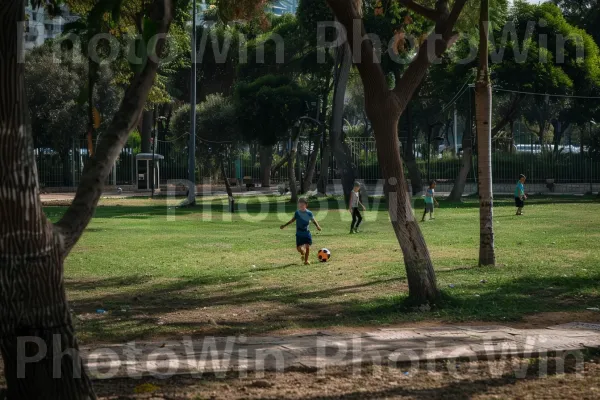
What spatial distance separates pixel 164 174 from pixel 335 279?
39.7 metres

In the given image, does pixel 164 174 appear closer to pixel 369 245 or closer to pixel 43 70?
pixel 43 70

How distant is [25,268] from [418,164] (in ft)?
140

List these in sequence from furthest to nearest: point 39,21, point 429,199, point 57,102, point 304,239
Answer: point 57,102 → point 39,21 → point 429,199 → point 304,239

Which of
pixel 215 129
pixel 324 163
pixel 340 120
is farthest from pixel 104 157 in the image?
pixel 215 129

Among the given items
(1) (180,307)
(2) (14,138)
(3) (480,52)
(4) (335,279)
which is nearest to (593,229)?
(3) (480,52)

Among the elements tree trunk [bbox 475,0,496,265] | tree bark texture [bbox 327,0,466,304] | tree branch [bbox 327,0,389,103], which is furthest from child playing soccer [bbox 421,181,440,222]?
tree branch [bbox 327,0,389,103]

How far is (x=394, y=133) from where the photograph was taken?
39.3ft

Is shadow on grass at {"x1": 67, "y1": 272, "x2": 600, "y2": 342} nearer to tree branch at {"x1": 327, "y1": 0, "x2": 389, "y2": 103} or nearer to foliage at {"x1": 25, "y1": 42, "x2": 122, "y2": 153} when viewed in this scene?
tree branch at {"x1": 327, "y1": 0, "x2": 389, "y2": 103}

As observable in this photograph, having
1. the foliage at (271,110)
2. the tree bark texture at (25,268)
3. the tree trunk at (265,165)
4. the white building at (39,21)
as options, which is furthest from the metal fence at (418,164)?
the tree bark texture at (25,268)

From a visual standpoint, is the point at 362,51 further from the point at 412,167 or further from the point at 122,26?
the point at 412,167

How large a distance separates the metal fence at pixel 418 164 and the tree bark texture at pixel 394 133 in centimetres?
3248

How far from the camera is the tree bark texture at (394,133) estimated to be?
460 inches

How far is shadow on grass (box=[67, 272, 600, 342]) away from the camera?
10430mm

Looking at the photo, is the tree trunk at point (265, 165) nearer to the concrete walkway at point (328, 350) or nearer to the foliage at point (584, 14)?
the foliage at point (584, 14)
